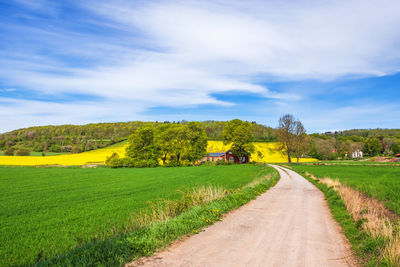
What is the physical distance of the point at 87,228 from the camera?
33.4 feet

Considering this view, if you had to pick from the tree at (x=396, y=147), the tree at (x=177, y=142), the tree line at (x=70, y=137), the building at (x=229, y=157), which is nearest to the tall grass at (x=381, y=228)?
the tree at (x=177, y=142)

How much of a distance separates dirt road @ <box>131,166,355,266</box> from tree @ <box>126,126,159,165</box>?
51595 millimetres

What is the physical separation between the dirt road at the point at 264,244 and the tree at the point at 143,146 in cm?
5160

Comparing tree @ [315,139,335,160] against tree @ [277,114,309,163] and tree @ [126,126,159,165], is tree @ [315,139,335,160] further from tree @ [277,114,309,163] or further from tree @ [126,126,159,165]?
tree @ [126,126,159,165]

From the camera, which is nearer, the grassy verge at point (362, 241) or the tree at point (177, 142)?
Answer: the grassy verge at point (362, 241)

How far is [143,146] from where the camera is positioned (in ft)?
198

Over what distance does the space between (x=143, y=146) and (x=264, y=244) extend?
56084 mm

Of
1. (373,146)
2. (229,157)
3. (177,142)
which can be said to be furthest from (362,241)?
(373,146)

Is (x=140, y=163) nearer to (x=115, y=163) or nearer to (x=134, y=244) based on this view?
(x=115, y=163)

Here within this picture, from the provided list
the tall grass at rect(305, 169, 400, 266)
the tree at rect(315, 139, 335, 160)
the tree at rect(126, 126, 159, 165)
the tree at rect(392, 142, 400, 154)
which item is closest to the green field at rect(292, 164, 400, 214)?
the tall grass at rect(305, 169, 400, 266)

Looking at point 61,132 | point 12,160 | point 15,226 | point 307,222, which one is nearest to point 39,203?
point 15,226

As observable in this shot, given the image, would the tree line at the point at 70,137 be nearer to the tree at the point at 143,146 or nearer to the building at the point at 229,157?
the building at the point at 229,157

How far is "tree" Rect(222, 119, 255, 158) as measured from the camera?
63750 millimetres

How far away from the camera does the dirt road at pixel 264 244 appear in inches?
228
